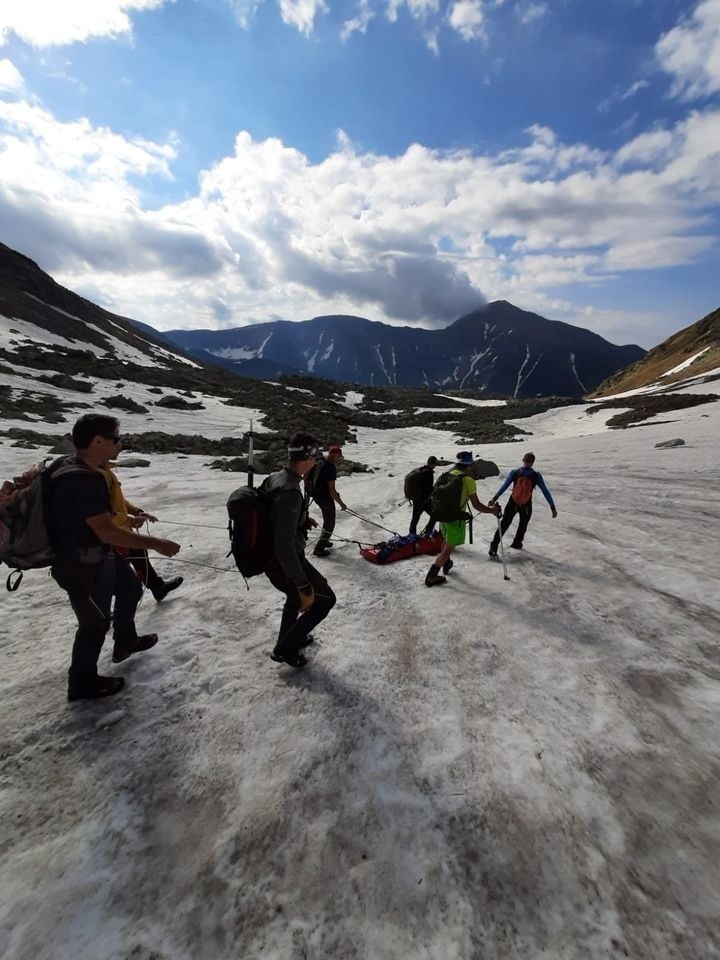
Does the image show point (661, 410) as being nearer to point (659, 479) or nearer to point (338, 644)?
point (659, 479)

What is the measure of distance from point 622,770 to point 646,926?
1267 mm

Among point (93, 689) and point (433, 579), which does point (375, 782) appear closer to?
point (93, 689)

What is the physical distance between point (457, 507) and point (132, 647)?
524 cm

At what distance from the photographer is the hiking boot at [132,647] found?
5.32 meters

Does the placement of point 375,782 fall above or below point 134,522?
below

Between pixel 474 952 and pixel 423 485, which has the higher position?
pixel 423 485

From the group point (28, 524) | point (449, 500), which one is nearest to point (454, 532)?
point (449, 500)

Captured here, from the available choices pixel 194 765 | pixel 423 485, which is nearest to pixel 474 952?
pixel 194 765

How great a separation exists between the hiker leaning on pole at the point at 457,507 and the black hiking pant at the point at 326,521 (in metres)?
2.58

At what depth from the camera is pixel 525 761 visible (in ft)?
13.2

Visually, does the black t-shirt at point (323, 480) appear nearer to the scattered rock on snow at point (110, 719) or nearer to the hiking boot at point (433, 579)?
the hiking boot at point (433, 579)

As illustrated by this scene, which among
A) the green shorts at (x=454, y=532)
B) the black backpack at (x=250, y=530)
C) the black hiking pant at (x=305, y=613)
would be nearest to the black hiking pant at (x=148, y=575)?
the black hiking pant at (x=305, y=613)

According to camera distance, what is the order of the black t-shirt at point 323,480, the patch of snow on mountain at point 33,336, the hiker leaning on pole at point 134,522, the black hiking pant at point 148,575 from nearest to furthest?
the hiker leaning on pole at point 134,522 → the black hiking pant at point 148,575 → the black t-shirt at point 323,480 → the patch of snow on mountain at point 33,336

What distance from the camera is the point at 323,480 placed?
9852 millimetres
